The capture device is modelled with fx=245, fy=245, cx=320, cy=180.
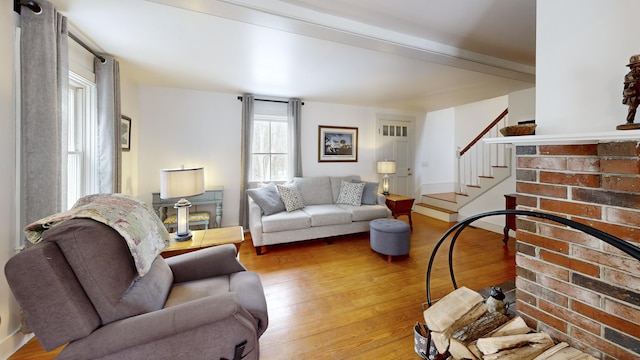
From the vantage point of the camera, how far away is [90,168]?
2.47 meters

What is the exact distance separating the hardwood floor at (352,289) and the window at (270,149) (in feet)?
4.23

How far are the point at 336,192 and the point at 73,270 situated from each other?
3595mm

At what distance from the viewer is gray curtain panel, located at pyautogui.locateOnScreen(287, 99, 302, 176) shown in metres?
4.38

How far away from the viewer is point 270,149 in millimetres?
4453

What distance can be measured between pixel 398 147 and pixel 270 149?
290 cm

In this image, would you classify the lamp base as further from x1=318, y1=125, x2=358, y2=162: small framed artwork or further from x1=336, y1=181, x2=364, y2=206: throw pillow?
x1=318, y1=125, x2=358, y2=162: small framed artwork

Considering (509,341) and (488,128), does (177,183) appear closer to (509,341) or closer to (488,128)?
(509,341)

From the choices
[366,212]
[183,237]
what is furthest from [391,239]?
[183,237]

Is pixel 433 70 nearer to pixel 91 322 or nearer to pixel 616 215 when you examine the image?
pixel 616 215

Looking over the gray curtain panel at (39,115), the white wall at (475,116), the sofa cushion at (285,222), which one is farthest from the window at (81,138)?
the white wall at (475,116)

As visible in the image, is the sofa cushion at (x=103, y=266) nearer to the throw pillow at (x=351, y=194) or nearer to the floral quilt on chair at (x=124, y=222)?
the floral quilt on chair at (x=124, y=222)

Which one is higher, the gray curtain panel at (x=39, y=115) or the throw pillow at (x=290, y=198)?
the gray curtain panel at (x=39, y=115)

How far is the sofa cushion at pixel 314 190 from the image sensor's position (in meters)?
4.14

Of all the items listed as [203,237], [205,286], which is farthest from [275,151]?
[205,286]
